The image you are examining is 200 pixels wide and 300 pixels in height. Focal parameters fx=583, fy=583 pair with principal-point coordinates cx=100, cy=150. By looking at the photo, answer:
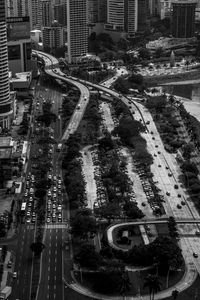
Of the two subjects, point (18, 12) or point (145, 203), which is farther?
point (18, 12)

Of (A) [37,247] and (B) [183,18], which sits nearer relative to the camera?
(A) [37,247]

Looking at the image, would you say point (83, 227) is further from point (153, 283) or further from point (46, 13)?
point (46, 13)

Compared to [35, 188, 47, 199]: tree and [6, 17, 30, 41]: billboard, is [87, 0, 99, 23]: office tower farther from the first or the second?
[35, 188, 47, 199]: tree

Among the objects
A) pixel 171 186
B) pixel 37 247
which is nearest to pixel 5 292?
pixel 37 247

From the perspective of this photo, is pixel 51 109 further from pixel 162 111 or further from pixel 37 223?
pixel 37 223

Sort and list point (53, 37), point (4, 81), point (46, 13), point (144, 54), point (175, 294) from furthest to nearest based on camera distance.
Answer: point (46, 13)
point (53, 37)
point (144, 54)
point (4, 81)
point (175, 294)

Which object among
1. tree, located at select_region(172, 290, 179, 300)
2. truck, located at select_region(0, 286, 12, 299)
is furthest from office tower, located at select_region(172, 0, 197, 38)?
truck, located at select_region(0, 286, 12, 299)

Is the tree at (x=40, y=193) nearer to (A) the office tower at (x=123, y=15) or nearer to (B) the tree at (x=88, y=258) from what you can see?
(B) the tree at (x=88, y=258)

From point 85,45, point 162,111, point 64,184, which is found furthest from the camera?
point 85,45

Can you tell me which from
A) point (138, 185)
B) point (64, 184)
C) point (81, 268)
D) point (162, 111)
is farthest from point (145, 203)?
point (162, 111)
